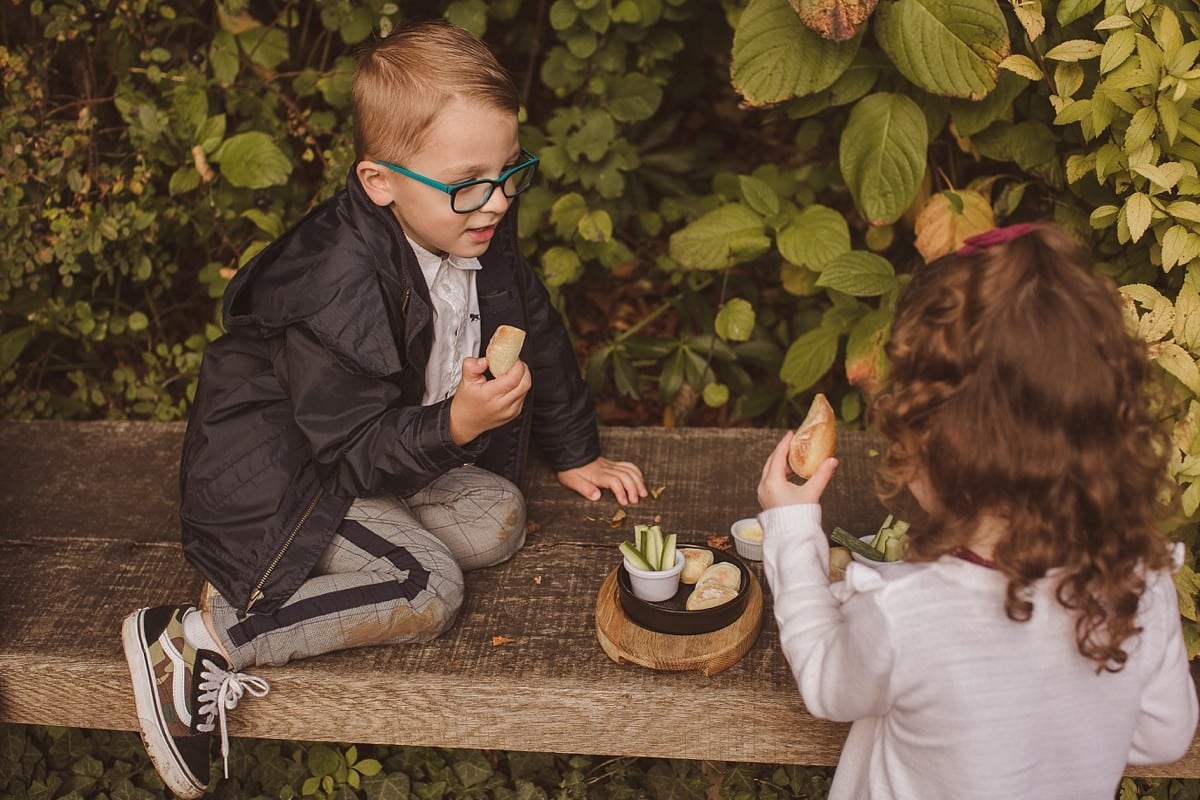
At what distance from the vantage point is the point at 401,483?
2.34 meters

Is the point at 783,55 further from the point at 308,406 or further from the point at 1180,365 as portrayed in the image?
the point at 308,406

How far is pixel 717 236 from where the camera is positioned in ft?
10.6

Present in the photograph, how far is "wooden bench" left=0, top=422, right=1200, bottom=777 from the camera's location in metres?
2.26

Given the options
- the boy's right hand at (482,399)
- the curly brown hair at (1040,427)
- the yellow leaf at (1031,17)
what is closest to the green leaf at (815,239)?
the yellow leaf at (1031,17)

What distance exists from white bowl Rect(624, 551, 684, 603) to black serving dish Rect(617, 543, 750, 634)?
2cm

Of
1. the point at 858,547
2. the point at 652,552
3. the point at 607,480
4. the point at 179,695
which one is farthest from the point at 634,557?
the point at 179,695

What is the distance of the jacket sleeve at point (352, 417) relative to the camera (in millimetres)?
2275

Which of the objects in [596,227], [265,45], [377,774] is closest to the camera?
[377,774]

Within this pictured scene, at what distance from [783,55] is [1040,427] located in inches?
62.7

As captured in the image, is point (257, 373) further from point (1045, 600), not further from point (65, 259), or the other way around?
point (1045, 600)

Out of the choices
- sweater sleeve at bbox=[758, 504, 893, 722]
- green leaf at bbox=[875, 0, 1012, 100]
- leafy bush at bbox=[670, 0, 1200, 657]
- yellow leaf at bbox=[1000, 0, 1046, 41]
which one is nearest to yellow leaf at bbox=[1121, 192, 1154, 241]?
leafy bush at bbox=[670, 0, 1200, 657]

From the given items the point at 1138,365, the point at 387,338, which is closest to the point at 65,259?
the point at 387,338

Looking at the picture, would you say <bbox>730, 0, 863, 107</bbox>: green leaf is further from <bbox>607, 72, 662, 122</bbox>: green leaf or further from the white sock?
the white sock

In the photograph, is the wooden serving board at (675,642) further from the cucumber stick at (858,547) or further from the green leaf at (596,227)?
the green leaf at (596,227)
